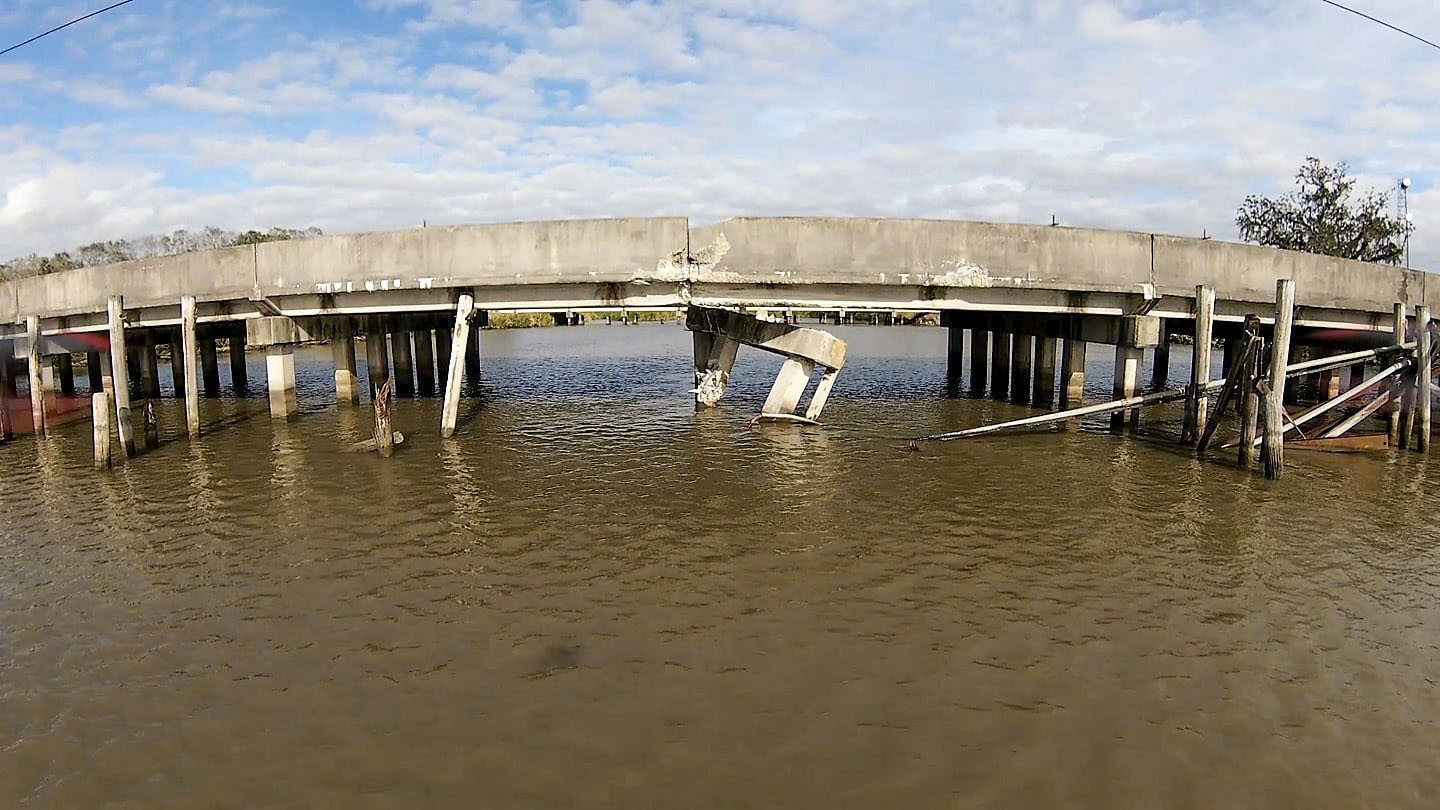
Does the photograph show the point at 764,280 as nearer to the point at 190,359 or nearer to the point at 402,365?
the point at 190,359

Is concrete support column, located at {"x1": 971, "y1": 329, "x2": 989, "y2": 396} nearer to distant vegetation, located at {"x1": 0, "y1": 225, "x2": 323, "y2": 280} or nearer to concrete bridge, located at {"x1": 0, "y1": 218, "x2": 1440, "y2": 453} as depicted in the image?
concrete bridge, located at {"x1": 0, "y1": 218, "x2": 1440, "y2": 453}

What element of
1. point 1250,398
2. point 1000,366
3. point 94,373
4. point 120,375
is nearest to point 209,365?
point 94,373

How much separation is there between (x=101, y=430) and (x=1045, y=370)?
64.7 feet

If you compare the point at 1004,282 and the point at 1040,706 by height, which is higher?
the point at 1004,282

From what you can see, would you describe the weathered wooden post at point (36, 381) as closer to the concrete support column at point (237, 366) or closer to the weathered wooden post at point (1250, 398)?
the concrete support column at point (237, 366)

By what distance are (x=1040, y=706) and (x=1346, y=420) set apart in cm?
1322

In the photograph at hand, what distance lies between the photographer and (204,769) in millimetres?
5520

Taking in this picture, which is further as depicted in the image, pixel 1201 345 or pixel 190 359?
pixel 190 359

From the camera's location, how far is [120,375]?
618 inches

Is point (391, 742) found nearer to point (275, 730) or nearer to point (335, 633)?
point (275, 730)

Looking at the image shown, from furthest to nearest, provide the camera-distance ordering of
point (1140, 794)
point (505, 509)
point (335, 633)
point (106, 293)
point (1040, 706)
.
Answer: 1. point (106, 293)
2. point (505, 509)
3. point (335, 633)
4. point (1040, 706)
5. point (1140, 794)

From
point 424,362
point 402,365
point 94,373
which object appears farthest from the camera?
point 94,373

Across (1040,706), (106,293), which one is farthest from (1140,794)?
(106,293)

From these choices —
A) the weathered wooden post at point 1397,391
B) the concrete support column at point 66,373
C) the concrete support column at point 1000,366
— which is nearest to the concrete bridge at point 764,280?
the weathered wooden post at point 1397,391
